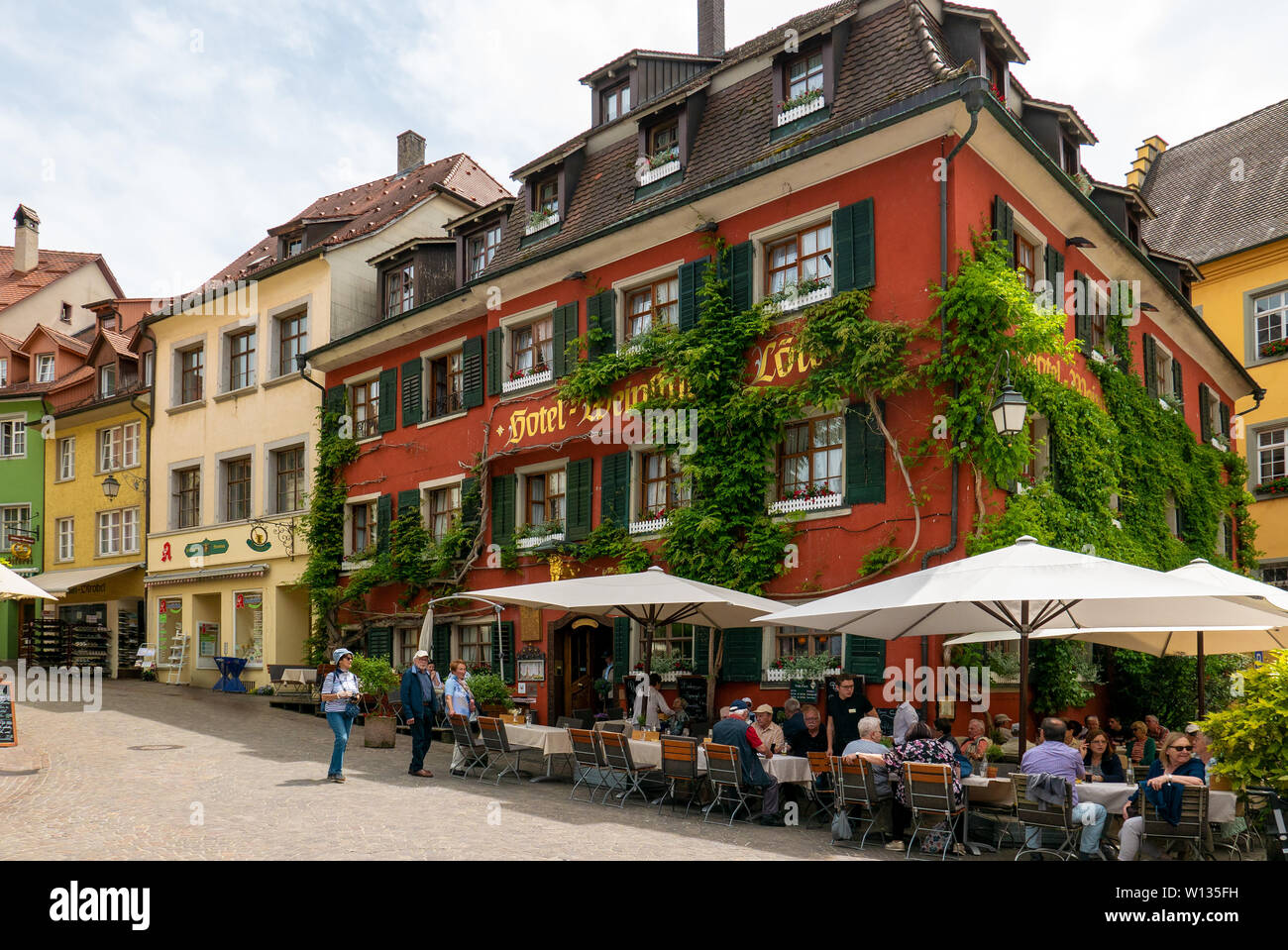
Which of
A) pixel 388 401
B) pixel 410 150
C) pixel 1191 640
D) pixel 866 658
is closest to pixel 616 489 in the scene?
pixel 866 658

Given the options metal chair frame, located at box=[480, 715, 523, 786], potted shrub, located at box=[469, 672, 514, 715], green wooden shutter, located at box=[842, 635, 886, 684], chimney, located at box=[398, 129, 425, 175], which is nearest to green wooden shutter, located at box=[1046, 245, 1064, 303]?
green wooden shutter, located at box=[842, 635, 886, 684]

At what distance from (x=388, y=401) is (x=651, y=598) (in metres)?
12.1

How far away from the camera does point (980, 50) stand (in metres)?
16.1

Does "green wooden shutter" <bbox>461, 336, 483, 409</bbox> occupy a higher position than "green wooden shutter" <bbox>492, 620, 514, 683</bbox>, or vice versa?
"green wooden shutter" <bbox>461, 336, 483, 409</bbox>

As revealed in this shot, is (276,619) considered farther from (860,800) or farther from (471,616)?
(860,800)

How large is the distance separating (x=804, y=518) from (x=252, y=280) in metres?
16.9

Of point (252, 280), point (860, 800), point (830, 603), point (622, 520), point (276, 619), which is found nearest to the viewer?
point (860, 800)

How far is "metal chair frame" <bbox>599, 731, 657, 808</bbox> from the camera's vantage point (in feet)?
39.9

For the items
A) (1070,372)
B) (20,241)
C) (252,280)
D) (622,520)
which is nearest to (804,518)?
(622,520)

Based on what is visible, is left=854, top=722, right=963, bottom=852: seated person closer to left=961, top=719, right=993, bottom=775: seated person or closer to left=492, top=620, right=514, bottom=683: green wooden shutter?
left=961, top=719, right=993, bottom=775: seated person

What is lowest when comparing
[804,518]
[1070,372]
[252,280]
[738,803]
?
[738,803]

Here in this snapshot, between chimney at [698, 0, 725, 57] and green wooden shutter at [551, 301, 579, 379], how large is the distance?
20.0ft

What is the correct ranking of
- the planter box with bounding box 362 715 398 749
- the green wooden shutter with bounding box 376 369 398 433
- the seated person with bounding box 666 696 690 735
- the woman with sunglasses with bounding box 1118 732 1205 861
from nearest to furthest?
the woman with sunglasses with bounding box 1118 732 1205 861, the seated person with bounding box 666 696 690 735, the planter box with bounding box 362 715 398 749, the green wooden shutter with bounding box 376 369 398 433

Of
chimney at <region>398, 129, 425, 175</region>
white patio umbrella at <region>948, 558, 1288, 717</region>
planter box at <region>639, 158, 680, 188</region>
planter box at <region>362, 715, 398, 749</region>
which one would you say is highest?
chimney at <region>398, 129, 425, 175</region>
